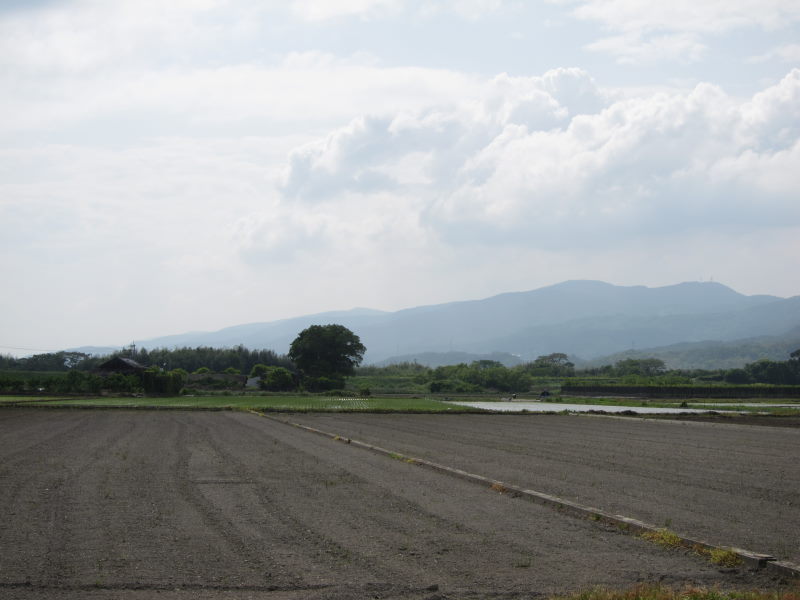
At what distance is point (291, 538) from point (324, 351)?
118 metres

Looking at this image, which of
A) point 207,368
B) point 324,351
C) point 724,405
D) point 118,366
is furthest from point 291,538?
point 207,368

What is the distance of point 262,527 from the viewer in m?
11.7

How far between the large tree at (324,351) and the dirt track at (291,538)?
10721cm

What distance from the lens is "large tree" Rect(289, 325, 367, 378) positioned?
127m

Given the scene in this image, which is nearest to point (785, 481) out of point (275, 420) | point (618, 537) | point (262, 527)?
point (618, 537)

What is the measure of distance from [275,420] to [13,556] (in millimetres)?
34776

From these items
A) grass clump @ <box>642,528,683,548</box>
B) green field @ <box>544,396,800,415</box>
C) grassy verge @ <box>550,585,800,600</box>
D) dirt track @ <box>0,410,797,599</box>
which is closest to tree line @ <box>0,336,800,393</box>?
green field @ <box>544,396,800,415</box>

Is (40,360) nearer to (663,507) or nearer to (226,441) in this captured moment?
(226,441)

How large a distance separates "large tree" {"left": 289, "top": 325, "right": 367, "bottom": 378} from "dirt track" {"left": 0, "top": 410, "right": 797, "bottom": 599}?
107m

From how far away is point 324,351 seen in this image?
421 feet

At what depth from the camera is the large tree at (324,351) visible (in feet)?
417

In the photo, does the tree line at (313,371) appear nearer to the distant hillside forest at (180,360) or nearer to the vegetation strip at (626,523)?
the distant hillside forest at (180,360)

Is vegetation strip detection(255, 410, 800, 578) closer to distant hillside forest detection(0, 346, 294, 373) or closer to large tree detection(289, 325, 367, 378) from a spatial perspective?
large tree detection(289, 325, 367, 378)

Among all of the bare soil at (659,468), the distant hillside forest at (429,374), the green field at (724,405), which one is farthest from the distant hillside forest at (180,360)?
the bare soil at (659,468)
